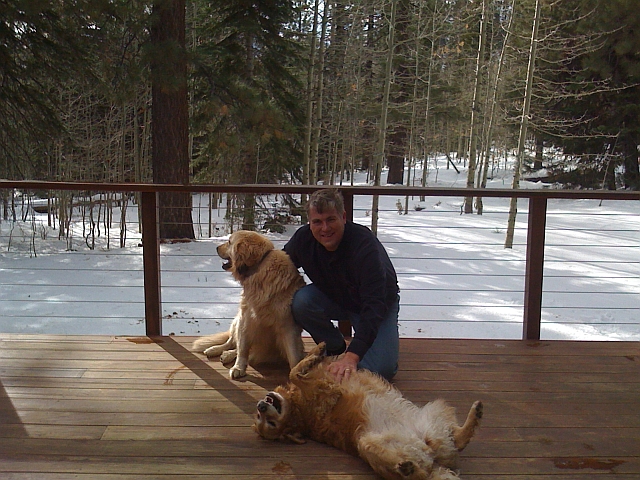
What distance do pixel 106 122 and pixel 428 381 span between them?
34.1ft

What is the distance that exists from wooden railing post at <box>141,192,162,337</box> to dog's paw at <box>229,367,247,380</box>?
91 cm

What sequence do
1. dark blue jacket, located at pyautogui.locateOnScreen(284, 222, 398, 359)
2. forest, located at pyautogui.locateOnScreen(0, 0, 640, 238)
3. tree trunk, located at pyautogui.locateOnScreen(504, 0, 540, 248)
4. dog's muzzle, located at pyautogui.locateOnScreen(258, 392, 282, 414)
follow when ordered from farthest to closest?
tree trunk, located at pyautogui.locateOnScreen(504, 0, 540, 248), forest, located at pyautogui.locateOnScreen(0, 0, 640, 238), dark blue jacket, located at pyautogui.locateOnScreen(284, 222, 398, 359), dog's muzzle, located at pyautogui.locateOnScreen(258, 392, 282, 414)

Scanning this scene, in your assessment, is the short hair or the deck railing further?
the deck railing

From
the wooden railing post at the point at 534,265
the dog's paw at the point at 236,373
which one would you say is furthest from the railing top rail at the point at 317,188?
the dog's paw at the point at 236,373

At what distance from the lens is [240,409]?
8.50 feet

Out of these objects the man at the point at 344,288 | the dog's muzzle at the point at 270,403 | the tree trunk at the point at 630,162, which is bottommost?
the dog's muzzle at the point at 270,403

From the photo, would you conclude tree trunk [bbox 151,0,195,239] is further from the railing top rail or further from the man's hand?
the man's hand

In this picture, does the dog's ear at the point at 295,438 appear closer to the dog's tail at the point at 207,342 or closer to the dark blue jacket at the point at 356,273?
the dark blue jacket at the point at 356,273

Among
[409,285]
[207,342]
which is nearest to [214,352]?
[207,342]

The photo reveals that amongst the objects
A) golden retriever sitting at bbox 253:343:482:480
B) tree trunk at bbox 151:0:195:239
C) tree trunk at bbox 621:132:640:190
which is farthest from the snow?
tree trunk at bbox 621:132:640:190

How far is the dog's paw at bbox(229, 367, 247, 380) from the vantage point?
2.95 metres

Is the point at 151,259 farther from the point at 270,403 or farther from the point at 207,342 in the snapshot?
the point at 270,403

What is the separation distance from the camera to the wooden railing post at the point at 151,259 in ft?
11.4

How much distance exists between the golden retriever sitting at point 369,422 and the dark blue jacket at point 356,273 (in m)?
0.22
